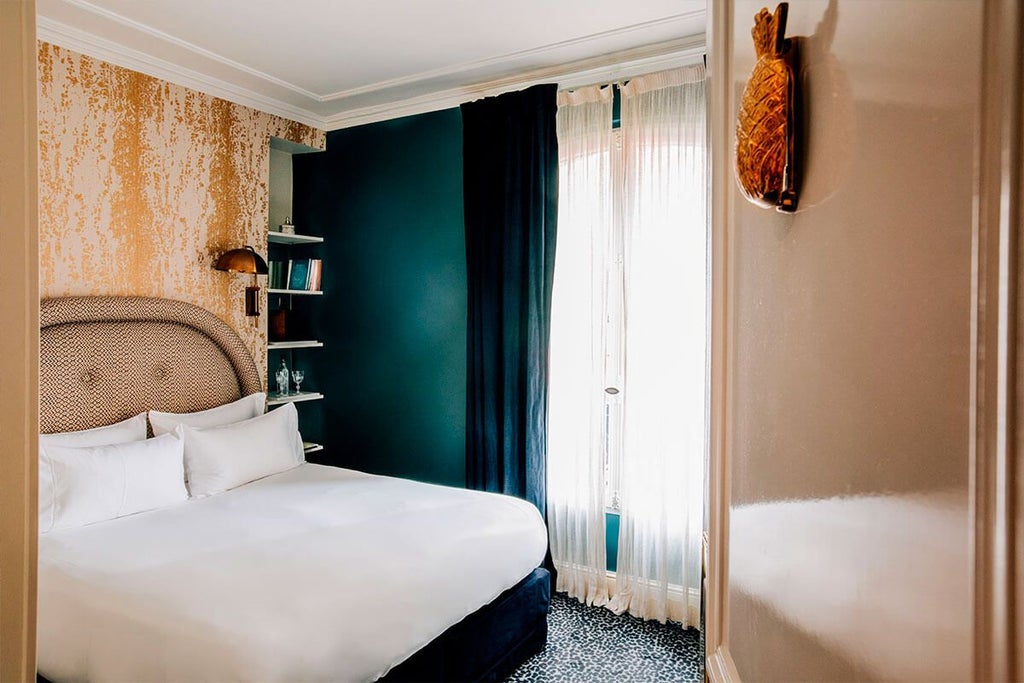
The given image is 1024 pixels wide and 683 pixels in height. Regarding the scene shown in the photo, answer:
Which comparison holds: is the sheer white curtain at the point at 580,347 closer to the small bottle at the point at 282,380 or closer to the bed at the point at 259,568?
the bed at the point at 259,568

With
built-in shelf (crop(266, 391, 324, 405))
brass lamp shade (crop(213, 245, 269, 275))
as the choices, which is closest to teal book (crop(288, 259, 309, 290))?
brass lamp shade (crop(213, 245, 269, 275))

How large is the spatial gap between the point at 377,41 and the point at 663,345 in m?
2.04

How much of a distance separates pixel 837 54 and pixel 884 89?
116mm

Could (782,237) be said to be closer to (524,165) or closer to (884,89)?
(884,89)

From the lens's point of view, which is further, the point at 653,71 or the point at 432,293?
the point at 432,293

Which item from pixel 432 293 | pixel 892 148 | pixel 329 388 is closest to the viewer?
pixel 892 148

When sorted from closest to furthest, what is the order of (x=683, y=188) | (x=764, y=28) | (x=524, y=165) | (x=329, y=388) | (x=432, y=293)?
1. (x=764, y=28)
2. (x=683, y=188)
3. (x=524, y=165)
4. (x=432, y=293)
5. (x=329, y=388)

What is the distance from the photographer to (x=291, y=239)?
4.25 m

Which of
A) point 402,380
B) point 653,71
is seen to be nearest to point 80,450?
point 402,380

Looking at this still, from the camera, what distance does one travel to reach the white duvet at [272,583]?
172 cm

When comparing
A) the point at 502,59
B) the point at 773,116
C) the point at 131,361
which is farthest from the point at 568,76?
the point at 773,116

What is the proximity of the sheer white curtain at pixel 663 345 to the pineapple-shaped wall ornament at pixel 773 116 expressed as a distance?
2.39m

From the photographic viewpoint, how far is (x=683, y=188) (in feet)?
10.2

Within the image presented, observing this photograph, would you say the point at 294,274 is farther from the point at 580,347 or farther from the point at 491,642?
the point at 491,642
